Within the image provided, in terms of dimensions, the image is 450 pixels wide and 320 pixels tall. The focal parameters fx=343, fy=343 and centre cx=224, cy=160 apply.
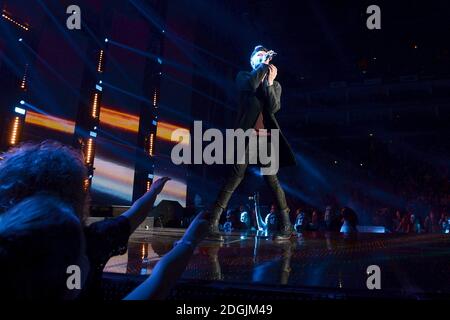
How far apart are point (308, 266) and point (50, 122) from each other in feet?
21.8

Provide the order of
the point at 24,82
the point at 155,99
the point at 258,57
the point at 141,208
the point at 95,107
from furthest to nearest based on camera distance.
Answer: the point at 155,99
the point at 95,107
the point at 24,82
the point at 258,57
the point at 141,208

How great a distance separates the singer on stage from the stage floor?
0.45 metres

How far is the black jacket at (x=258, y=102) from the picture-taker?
9.99 feet

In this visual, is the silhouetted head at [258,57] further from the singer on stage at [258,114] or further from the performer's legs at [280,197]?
the performer's legs at [280,197]

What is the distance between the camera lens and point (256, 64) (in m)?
3.28

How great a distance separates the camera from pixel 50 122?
705 cm

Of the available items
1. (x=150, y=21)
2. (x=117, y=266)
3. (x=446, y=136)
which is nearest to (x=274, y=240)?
(x=117, y=266)

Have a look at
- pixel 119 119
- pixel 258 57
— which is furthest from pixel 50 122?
pixel 258 57

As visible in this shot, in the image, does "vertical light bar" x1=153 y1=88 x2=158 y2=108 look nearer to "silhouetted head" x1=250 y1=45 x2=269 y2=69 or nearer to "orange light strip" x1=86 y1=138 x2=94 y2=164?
"orange light strip" x1=86 y1=138 x2=94 y2=164

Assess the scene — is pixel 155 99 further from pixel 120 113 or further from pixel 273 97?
pixel 273 97

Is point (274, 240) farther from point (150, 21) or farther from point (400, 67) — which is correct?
point (400, 67)

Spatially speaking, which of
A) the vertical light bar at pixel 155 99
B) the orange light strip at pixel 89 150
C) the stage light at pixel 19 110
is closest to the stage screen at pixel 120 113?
the orange light strip at pixel 89 150

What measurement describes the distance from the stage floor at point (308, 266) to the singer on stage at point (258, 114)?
447 mm

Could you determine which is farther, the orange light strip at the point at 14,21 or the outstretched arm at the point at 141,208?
the orange light strip at the point at 14,21
